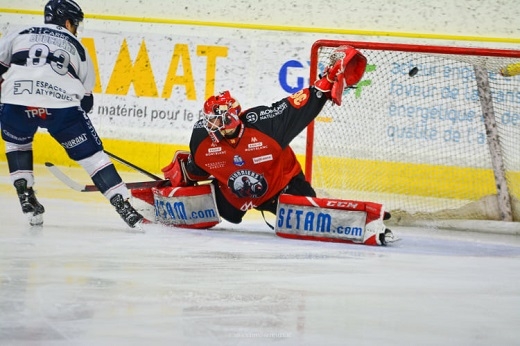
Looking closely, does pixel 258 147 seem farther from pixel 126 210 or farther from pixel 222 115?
pixel 126 210

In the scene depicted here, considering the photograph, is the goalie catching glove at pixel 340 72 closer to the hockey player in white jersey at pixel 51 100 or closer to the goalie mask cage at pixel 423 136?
the goalie mask cage at pixel 423 136

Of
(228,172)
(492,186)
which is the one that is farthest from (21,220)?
(492,186)

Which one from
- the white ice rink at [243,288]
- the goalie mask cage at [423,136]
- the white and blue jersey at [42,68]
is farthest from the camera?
the goalie mask cage at [423,136]

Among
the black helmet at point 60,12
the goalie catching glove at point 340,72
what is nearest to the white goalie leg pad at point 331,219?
the goalie catching glove at point 340,72

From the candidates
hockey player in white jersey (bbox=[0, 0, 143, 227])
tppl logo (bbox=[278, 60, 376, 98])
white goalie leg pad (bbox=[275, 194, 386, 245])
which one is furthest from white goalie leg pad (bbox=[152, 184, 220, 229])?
tppl logo (bbox=[278, 60, 376, 98])

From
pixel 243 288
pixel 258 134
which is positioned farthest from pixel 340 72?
pixel 243 288

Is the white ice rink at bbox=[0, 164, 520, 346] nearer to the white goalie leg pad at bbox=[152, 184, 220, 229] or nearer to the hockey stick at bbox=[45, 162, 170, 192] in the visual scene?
→ the white goalie leg pad at bbox=[152, 184, 220, 229]

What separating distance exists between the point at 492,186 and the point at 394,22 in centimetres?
213

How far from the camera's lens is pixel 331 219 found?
4852 mm

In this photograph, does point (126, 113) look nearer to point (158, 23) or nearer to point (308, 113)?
point (158, 23)

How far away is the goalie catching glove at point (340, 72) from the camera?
16.1ft

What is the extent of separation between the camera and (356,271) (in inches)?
159

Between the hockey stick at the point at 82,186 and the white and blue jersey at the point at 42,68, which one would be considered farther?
the hockey stick at the point at 82,186

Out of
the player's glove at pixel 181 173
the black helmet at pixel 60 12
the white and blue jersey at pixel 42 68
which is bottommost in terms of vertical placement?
the player's glove at pixel 181 173
